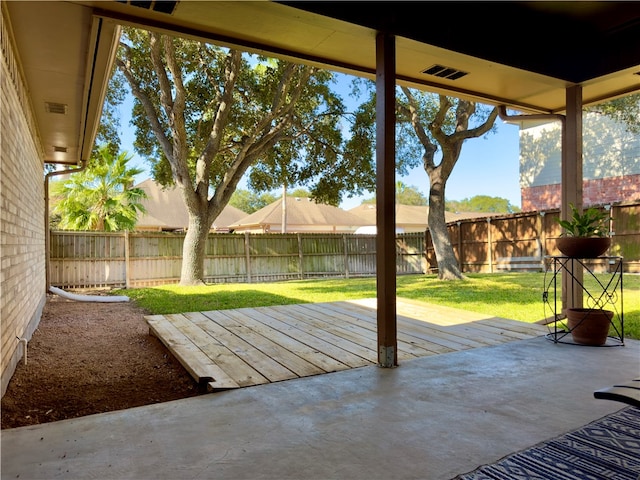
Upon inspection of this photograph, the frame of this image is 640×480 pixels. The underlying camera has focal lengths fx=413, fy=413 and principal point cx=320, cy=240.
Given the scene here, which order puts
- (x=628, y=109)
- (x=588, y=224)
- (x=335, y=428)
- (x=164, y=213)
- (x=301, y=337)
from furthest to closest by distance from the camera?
1. (x=164, y=213)
2. (x=628, y=109)
3. (x=301, y=337)
4. (x=588, y=224)
5. (x=335, y=428)

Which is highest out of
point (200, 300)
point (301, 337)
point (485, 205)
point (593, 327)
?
point (485, 205)

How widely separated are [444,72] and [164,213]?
20.3 metres

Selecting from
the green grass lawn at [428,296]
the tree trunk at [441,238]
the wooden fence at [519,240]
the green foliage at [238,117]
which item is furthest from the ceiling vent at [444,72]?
the tree trunk at [441,238]

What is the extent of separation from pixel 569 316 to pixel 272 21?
3.58 m

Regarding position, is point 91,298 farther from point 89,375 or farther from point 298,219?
point 298,219

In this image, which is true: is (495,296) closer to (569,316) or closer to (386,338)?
(569,316)

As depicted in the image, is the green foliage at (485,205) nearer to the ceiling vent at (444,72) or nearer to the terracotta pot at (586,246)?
the terracotta pot at (586,246)

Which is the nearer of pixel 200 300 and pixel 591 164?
pixel 200 300

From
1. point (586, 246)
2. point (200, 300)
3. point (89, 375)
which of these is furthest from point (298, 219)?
point (89, 375)

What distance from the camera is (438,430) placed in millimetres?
2000

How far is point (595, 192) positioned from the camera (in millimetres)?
13703

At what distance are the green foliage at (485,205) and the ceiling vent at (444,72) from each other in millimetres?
43705

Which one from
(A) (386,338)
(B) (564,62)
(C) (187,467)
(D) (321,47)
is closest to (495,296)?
(B) (564,62)

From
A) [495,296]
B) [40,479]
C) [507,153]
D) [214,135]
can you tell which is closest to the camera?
[40,479]
